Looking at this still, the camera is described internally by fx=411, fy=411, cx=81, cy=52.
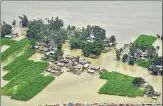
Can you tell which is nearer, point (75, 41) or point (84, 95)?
point (84, 95)

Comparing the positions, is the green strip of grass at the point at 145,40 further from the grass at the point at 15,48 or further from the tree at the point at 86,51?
the grass at the point at 15,48

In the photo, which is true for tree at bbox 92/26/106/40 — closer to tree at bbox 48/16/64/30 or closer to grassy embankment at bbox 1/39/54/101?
tree at bbox 48/16/64/30

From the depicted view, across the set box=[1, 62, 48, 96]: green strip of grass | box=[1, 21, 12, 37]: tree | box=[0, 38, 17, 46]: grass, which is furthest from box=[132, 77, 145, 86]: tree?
box=[1, 21, 12, 37]: tree

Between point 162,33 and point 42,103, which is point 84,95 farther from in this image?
point 162,33

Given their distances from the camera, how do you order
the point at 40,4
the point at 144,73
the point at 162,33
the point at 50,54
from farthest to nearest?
1. the point at 40,4
2. the point at 162,33
3. the point at 50,54
4. the point at 144,73

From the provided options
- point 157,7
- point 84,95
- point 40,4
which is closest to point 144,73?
point 84,95

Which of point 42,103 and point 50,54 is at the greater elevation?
point 50,54
